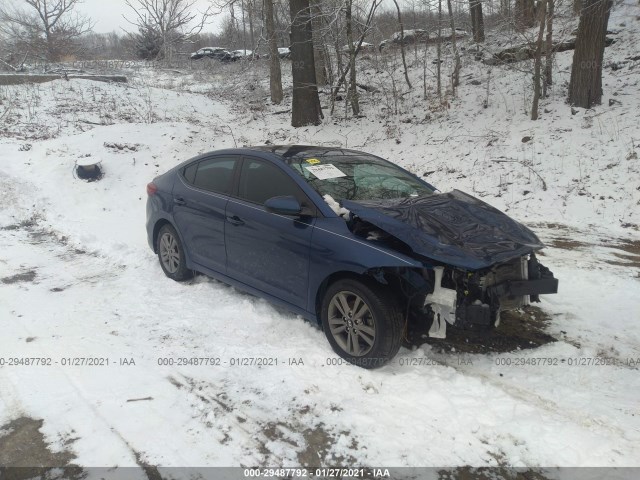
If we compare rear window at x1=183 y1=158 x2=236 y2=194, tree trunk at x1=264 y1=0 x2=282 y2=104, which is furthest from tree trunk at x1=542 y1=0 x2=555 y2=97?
rear window at x1=183 y1=158 x2=236 y2=194

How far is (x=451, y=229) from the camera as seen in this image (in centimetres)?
340

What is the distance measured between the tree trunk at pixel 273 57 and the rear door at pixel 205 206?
31.3 ft

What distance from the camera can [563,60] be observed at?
42.5 feet

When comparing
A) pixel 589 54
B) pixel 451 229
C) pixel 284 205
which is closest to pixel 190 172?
pixel 284 205

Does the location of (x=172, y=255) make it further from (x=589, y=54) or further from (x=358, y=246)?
(x=589, y=54)

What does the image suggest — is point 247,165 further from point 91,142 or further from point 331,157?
point 91,142

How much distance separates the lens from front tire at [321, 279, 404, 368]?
3281mm

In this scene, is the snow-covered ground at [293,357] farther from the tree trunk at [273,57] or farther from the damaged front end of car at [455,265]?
the tree trunk at [273,57]

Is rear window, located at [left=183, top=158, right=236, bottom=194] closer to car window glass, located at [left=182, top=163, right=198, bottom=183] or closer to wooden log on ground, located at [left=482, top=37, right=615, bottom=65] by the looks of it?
car window glass, located at [left=182, top=163, right=198, bottom=183]

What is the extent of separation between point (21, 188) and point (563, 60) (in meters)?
13.9

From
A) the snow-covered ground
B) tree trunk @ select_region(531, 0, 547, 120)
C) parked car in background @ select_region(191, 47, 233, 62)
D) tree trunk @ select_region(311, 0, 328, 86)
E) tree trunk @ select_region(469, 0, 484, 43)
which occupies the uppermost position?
parked car in background @ select_region(191, 47, 233, 62)

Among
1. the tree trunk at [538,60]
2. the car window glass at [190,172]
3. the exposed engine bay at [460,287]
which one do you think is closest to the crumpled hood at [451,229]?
the exposed engine bay at [460,287]

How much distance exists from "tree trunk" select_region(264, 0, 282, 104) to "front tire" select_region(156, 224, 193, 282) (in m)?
9.61

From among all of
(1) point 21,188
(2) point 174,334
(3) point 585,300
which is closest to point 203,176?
(2) point 174,334
